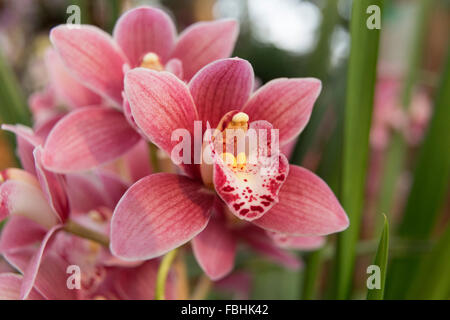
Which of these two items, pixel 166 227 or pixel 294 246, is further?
pixel 294 246

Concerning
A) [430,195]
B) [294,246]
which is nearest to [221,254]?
[294,246]

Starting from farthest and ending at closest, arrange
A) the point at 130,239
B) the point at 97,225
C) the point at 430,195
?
the point at 430,195 → the point at 97,225 → the point at 130,239

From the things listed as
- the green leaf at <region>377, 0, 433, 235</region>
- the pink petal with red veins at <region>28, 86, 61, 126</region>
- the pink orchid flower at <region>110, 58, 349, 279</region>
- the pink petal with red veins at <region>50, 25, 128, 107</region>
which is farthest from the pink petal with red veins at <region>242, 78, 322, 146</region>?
the green leaf at <region>377, 0, 433, 235</region>

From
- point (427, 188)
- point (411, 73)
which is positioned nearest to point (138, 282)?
point (427, 188)

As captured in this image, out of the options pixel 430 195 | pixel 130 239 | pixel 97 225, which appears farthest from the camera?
pixel 430 195

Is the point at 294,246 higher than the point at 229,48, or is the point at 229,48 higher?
the point at 229,48

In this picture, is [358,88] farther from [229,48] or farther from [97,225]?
[97,225]
